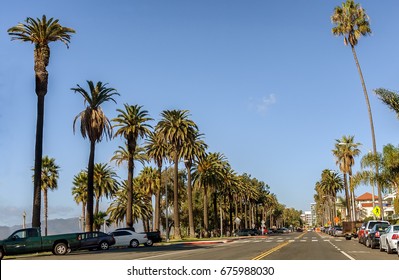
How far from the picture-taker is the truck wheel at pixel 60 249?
32.0 metres

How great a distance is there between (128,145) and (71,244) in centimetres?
2657

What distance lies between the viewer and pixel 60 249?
32250 millimetres

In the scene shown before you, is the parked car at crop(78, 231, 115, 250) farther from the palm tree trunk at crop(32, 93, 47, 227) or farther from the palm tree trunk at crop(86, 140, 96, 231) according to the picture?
the palm tree trunk at crop(86, 140, 96, 231)

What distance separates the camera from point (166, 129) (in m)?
67.6

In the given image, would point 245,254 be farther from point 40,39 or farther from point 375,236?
point 40,39

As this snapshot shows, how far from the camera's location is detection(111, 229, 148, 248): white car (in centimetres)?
4372

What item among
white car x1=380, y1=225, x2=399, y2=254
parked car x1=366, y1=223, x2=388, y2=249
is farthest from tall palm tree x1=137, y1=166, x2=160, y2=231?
white car x1=380, y1=225, x2=399, y2=254

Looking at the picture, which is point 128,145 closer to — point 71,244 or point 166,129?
point 166,129

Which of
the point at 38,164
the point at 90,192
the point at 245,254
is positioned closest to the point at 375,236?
the point at 245,254

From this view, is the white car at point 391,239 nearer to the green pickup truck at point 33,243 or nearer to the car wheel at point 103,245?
the green pickup truck at point 33,243

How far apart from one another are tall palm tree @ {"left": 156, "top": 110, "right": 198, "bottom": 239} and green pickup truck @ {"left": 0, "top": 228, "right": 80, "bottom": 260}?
111ft

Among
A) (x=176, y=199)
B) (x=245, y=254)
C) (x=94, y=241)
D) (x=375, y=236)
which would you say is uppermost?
(x=176, y=199)

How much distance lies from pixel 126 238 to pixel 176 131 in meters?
25.0
